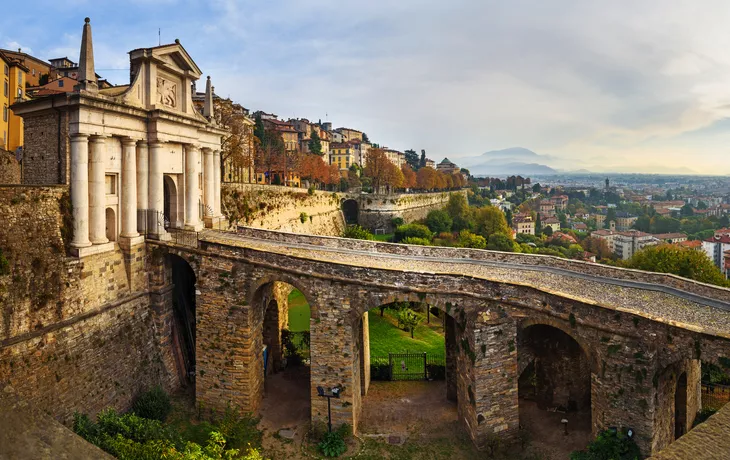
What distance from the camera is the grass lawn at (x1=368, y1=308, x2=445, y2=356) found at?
93.0 feet

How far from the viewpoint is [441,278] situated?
17312 millimetres

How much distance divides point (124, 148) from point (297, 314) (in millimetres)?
17477

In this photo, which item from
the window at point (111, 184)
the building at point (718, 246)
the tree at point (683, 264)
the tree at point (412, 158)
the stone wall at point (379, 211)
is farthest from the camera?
the tree at point (412, 158)

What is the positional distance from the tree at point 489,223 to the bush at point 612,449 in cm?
5959

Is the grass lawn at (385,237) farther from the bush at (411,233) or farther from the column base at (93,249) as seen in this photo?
the column base at (93,249)

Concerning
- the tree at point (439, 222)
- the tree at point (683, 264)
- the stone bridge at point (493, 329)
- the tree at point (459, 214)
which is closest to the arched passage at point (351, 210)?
the tree at point (439, 222)

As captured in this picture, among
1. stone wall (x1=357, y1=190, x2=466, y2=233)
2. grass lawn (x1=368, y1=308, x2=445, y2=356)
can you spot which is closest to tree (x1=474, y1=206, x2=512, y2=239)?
stone wall (x1=357, y1=190, x2=466, y2=233)

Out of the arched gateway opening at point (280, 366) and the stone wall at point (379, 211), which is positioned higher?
the stone wall at point (379, 211)

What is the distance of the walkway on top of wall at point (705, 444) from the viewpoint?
4.45 m

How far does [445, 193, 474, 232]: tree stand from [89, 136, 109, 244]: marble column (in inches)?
2535

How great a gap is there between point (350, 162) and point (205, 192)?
9891cm

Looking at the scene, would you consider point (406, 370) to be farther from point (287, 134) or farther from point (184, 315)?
point (287, 134)

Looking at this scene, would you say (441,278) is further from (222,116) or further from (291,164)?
(291,164)

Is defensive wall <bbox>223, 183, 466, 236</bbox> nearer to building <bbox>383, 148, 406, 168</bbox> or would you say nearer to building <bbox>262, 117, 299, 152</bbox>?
building <bbox>262, 117, 299, 152</bbox>
